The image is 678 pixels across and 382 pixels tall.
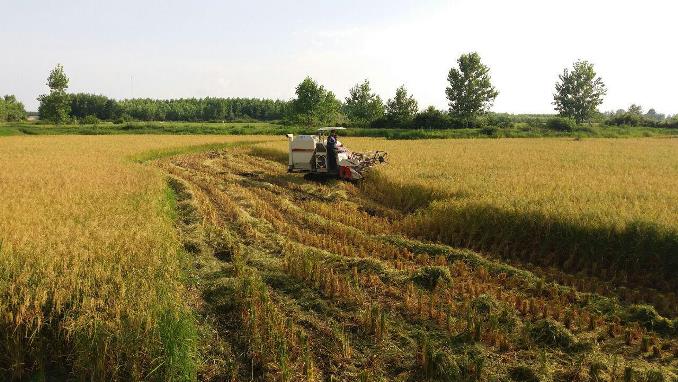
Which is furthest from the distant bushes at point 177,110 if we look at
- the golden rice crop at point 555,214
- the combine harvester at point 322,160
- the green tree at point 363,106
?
the golden rice crop at point 555,214

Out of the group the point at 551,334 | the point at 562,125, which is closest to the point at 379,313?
the point at 551,334

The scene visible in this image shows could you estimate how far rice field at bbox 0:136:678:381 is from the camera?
5.09 m

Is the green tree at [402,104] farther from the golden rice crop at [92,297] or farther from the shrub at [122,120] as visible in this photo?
the golden rice crop at [92,297]

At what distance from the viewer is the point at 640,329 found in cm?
622

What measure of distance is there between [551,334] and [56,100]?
72370 mm

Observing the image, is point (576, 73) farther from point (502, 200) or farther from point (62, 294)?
point (62, 294)

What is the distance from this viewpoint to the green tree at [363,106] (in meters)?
70.9

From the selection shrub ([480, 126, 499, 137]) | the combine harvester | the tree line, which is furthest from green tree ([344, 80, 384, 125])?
the combine harvester

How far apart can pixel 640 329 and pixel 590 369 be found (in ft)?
5.48

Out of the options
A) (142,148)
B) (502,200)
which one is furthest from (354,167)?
(142,148)

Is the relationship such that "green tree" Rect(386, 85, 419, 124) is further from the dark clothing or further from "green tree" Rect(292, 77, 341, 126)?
the dark clothing

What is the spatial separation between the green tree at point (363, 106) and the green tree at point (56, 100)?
42.2m

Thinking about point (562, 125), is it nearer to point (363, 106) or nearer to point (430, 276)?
point (363, 106)

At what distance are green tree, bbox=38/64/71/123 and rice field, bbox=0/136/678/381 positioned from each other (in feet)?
191
